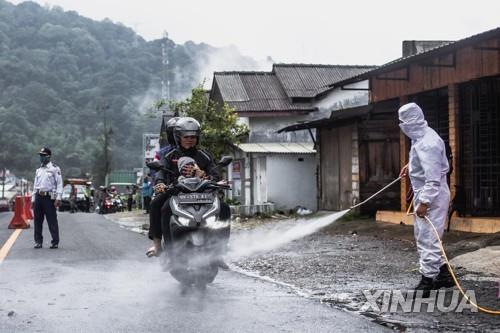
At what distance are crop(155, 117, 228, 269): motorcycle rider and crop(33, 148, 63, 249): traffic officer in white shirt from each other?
5.82 meters

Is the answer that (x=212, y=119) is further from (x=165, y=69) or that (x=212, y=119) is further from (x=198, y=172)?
(x=165, y=69)

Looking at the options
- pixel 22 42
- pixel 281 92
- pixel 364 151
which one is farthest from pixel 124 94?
pixel 364 151

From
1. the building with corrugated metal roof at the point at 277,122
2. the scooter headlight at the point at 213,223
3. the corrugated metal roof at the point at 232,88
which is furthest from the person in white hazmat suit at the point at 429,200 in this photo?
the corrugated metal roof at the point at 232,88

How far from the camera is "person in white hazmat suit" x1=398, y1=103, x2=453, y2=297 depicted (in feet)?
23.7

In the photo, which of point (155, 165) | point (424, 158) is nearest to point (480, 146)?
point (424, 158)

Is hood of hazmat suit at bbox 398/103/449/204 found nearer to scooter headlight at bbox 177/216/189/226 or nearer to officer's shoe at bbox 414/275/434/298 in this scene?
officer's shoe at bbox 414/275/434/298

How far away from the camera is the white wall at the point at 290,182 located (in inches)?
1116

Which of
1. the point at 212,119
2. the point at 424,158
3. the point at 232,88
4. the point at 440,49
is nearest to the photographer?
the point at 424,158

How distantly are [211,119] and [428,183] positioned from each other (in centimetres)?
2183

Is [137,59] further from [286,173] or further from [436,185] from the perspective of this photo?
[436,185]

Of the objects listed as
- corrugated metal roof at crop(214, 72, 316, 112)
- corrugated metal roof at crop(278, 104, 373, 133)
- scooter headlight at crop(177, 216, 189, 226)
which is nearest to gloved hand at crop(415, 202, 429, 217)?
scooter headlight at crop(177, 216, 189, 226)

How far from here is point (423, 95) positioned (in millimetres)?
16156

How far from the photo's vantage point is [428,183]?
284 inches

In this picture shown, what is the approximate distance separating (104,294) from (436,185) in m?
3.56
